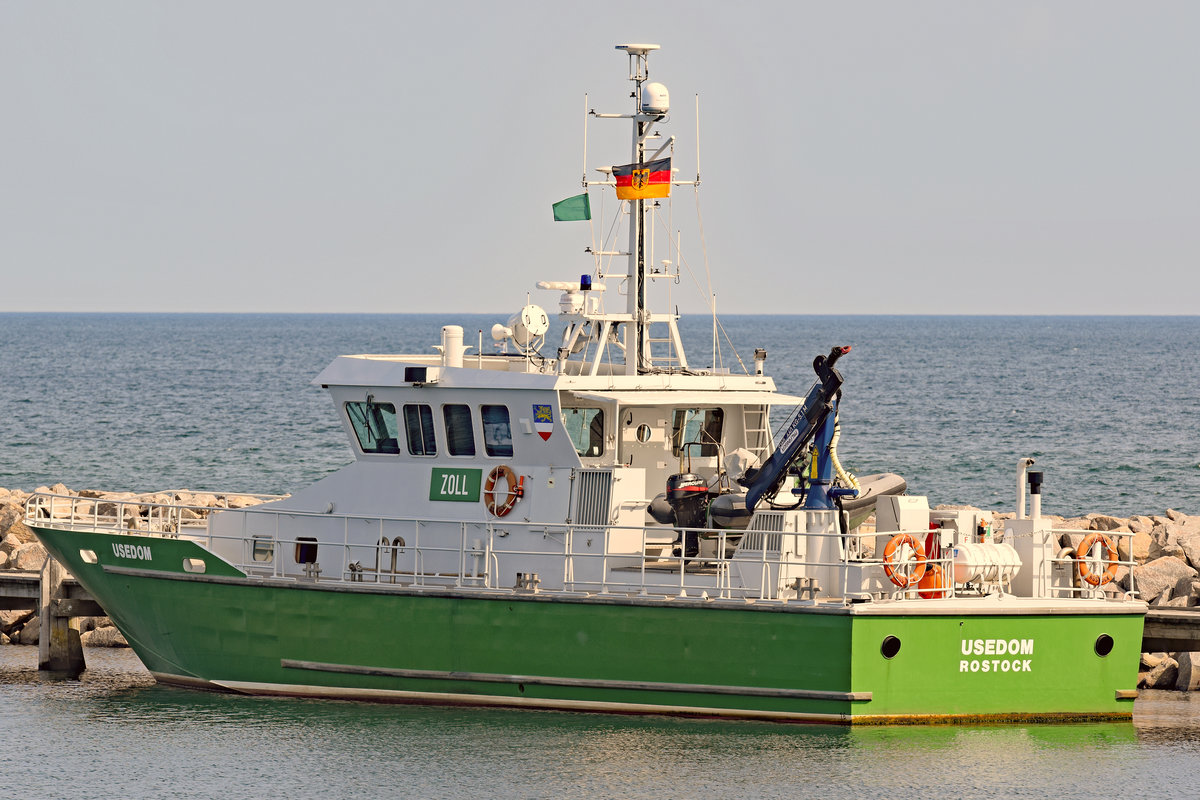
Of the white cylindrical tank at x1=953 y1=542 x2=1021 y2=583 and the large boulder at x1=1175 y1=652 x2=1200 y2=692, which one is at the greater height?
the white cylindrical tank at x1=953 y1=542 x2=1021 y2=583

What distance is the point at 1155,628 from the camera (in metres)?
18.8

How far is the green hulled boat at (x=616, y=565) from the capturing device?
1611cm

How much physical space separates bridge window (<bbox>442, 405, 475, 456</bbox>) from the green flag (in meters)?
2.32

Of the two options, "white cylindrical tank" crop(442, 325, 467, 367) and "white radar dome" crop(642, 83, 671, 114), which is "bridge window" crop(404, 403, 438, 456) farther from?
"white radar dome" crop(642, 83, 671, 114)

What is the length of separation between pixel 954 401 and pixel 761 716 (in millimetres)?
56509

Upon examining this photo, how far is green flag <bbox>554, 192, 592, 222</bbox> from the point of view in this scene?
18062 millimetres

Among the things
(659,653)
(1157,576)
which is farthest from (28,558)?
(1157,576)

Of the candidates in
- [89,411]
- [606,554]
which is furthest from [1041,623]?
[89,411]

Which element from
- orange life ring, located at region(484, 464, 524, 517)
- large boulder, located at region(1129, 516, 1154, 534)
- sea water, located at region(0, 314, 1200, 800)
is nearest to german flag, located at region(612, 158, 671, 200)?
orange life ring, located at region(484, 464, 524, 517)

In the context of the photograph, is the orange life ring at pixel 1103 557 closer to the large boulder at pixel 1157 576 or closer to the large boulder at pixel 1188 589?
the large boulder at pixel 1188 589

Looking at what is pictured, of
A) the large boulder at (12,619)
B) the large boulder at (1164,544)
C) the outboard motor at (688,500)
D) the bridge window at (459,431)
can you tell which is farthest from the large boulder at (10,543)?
the large boulder at (1164,544)

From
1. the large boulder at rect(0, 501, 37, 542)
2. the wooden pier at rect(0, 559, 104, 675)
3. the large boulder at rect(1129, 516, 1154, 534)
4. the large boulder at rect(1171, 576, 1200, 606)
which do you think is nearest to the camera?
the wooden pier at rect(0, 559, 104, 675)

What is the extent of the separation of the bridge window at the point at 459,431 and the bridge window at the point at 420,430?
0.20m

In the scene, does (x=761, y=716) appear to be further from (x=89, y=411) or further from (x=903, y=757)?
(x=89, y=411)
